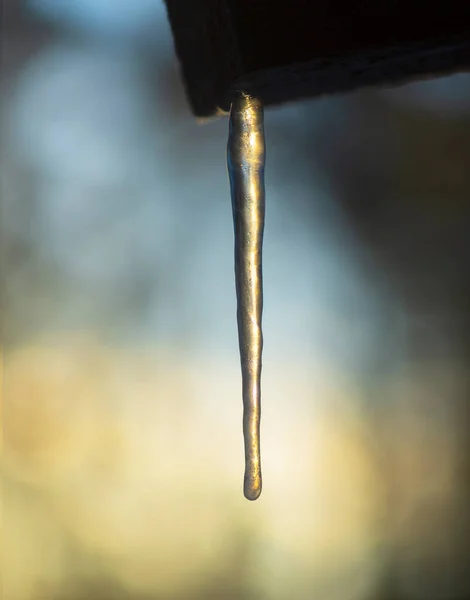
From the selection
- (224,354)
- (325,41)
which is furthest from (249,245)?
(224,354)

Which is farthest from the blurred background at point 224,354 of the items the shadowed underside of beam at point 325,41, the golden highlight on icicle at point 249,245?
the shadowed underside of beam at point 325,41

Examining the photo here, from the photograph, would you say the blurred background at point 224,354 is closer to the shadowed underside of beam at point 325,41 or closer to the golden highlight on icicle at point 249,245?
the golden highlight on icicle at point 249,245

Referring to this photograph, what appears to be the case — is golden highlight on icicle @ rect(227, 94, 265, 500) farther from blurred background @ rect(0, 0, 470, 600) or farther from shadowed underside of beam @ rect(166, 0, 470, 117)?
blurred background @ rect(0, 0, 470, 600)

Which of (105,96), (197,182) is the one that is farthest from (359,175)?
(105,96)

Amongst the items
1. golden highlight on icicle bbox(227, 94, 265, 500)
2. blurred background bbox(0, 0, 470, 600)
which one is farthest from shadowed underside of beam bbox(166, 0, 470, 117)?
blurred background bbox(0, 0, 470, 600)

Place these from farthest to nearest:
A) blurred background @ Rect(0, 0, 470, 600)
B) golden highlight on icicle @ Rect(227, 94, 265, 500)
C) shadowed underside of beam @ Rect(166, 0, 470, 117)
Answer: blurred background @ Rect(0, 0, 470, 600)
golden highlight on icicle @ Rect(227, 94, 265, 500)
shadowed underside of beam @ Rect(166, 0, 470, 117)

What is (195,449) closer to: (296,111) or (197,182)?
(197,182)
